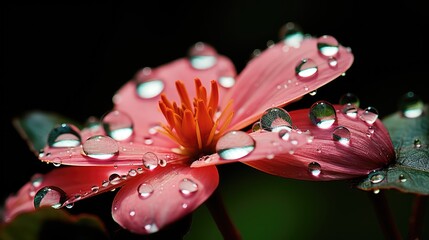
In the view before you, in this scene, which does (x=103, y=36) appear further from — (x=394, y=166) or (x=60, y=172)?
(x=394, y=166)

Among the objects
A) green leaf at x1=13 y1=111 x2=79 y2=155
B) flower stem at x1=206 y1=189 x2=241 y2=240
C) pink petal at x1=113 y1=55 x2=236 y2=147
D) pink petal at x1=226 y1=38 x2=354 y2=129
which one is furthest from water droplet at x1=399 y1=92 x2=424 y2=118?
green leaf at x1=13 y1=111 x2=79 y2=155

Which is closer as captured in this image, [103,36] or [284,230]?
[284,230]

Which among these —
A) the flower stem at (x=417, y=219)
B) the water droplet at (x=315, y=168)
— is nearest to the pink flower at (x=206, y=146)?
the water droplet at (x=315, y=168)

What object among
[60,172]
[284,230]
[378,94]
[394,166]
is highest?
[60,172]

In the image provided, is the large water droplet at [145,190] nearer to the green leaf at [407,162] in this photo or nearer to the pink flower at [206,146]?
the pink flower at [206,146]

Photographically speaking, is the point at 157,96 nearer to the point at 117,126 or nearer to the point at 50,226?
the point at 117,126

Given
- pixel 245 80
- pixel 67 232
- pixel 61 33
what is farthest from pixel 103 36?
pixel 67 232

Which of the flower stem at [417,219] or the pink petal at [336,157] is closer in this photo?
the pink petal at [336,157]
